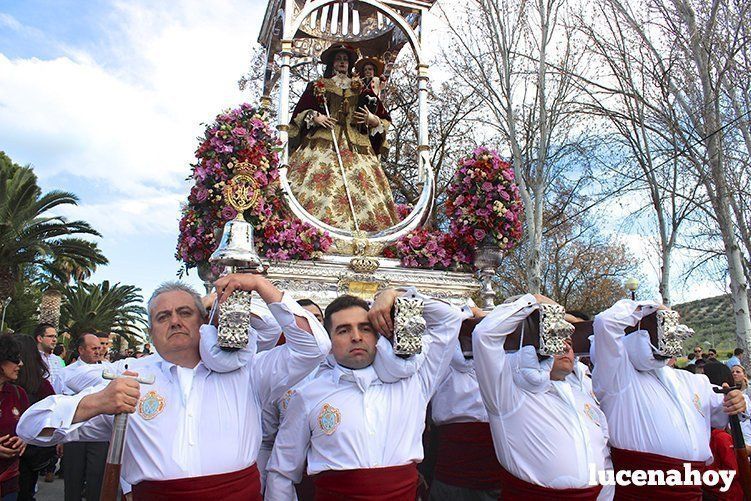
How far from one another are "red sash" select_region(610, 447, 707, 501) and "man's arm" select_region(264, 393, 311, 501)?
1.75 metres

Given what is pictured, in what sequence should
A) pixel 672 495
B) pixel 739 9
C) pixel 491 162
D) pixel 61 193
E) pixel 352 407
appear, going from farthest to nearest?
pixel 61 193
pixel 739 9
pixel 491 162
pixel 672 495
pixel 352 407

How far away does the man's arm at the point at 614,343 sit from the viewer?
3.64m

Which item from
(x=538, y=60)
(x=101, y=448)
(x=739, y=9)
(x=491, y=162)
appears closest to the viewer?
(x=101, y=448)

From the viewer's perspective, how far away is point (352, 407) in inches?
118

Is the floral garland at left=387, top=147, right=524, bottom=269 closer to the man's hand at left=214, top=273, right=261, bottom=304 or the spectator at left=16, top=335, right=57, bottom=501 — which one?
the spectator at left=16, top=335, right=57, bottom=501

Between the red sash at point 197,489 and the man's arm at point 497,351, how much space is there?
120 cm

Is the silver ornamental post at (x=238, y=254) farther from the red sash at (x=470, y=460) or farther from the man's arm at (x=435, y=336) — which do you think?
the red sash at (x=470, y=460)

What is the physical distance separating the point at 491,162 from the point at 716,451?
3.83m

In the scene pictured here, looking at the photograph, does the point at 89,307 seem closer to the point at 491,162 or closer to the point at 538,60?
the point at 538,60

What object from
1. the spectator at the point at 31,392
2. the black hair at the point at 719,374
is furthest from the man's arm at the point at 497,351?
the spectator at the point at 31,392

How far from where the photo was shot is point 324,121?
27.9ft

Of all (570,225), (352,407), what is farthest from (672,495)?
(570,225)

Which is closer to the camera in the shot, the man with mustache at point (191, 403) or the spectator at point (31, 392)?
the man with mustache at point (191, 403)

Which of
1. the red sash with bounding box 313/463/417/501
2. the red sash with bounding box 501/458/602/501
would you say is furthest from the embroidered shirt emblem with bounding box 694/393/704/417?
the red sash with bounding box 313/463/417/501
